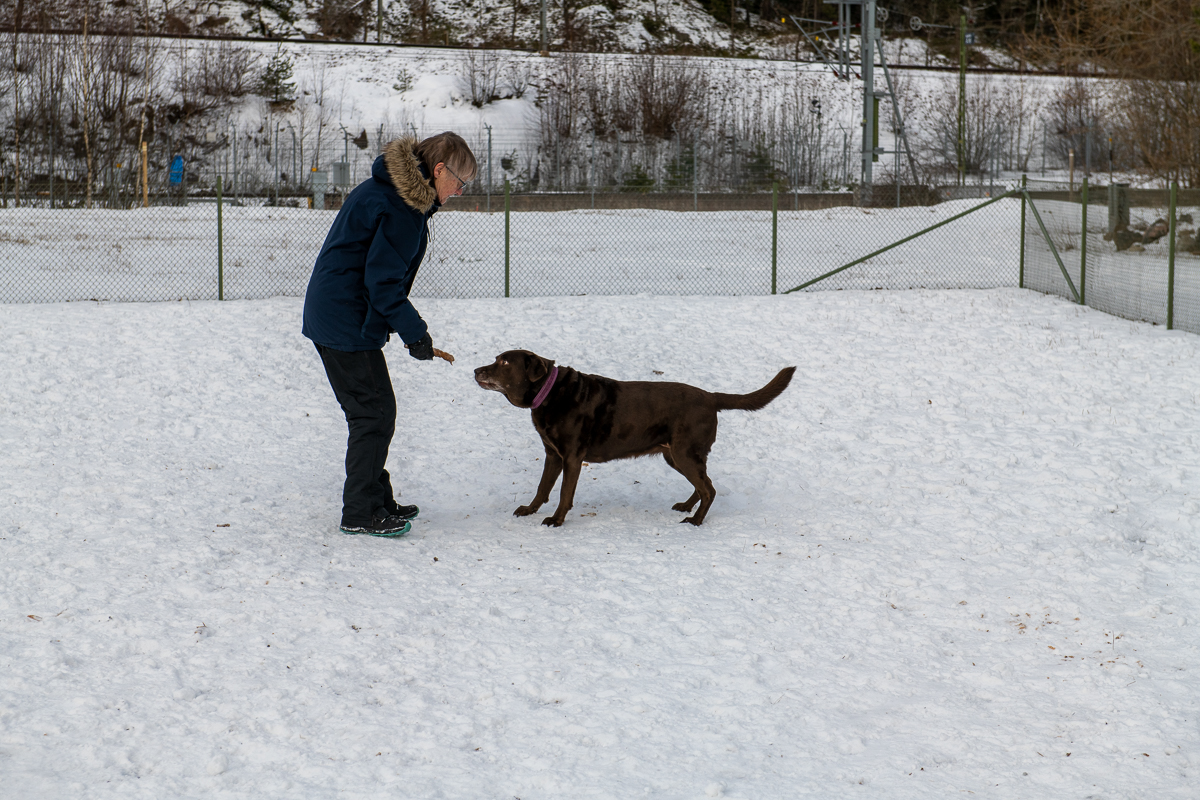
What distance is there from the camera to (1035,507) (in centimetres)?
566

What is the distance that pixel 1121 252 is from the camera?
11.9 metres

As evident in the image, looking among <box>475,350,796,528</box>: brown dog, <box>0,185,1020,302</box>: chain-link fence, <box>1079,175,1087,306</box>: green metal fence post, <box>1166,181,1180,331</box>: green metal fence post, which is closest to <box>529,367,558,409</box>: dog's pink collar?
<box>475,350,796,528</box>: brown dog

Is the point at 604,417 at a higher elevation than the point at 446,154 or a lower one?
lower

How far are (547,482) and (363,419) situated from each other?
1114mm

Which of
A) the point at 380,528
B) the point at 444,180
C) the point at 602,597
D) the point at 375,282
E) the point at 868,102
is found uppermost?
the point at 868,102

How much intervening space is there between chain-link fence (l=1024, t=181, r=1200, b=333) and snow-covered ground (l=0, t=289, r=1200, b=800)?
10.2ft

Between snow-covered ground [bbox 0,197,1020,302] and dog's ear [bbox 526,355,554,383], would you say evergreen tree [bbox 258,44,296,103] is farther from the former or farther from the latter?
dog's ear [bbox 526,355,554,383]

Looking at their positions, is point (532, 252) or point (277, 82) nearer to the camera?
point (532, 252)

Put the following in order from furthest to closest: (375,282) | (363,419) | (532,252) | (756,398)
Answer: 1. (532,252)
2. (756,398)
3. (363,419)
4. (375,282)

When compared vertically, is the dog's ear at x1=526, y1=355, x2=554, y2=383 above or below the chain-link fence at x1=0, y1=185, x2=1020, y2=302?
below

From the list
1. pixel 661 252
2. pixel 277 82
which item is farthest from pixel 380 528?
pixel 277 82

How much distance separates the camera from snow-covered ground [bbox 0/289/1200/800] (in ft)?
10.3

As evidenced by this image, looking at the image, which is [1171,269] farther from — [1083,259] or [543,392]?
[543,392]

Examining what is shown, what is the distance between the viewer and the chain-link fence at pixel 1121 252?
11.0m
